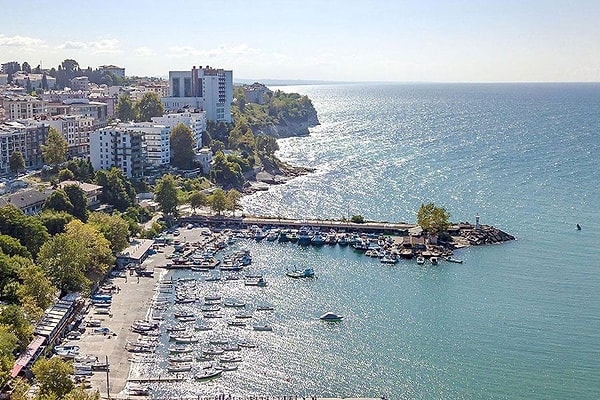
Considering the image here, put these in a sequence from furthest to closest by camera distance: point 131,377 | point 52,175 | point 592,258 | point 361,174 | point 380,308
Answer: point 361,174 < point 52,175 < point 592,258 < point 380,308 < point 131,377

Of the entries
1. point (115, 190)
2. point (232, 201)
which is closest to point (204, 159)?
point (232, 201)

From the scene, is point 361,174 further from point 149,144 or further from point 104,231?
point 104,231

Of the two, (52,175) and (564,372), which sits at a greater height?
(52,175)

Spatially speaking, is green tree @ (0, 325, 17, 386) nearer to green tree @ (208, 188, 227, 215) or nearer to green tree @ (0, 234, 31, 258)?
green tree @ (0, 234, 31, 258)

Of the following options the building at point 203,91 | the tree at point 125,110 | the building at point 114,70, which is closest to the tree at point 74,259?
the tree at point 125,110

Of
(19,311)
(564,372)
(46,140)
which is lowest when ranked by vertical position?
(564,372)

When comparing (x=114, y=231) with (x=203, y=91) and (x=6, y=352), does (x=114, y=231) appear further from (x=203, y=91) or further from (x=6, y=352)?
(x=203, y=91)

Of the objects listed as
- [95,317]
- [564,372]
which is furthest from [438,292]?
[95,317]
